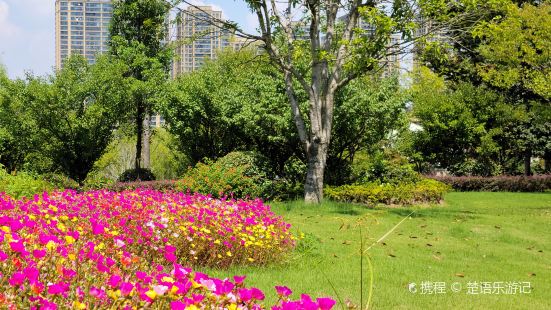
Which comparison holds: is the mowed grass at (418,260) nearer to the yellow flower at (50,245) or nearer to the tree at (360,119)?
the yellow flower at (50,245)

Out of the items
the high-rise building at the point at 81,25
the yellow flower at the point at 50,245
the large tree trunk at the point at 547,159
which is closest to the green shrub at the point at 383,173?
the yellow flower at the point at 50,245

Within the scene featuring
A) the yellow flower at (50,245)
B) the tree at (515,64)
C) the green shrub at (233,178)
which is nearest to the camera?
the yellow flower at (50,245)

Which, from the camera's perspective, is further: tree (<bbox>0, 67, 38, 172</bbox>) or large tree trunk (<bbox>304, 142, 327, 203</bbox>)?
tree (<bbox>0, 67, 38, 172</bbox>)

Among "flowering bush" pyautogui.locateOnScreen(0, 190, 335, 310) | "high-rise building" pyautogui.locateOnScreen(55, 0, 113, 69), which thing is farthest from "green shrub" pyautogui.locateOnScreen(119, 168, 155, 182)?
"high-rise building" pyautogui.locateOnScreen(55, 0, 113, 69)

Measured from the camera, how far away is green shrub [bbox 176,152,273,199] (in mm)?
13294

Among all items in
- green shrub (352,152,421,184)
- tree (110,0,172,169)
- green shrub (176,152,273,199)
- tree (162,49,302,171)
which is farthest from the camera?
tree (110,0,172,169)

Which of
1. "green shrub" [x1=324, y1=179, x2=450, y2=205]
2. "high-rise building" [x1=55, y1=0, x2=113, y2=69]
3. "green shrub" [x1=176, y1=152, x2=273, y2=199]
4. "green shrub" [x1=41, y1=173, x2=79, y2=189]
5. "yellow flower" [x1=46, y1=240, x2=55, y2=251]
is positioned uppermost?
"high-rise building" [x1=55, y1=0, x2=113, y2=69]

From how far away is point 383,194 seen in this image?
14086 mm

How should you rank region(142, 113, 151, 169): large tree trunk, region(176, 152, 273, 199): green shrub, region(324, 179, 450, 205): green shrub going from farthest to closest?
region(142, 113, 151, 169): large tree trunk < region(324, 179, 450, 205): green shrub < region(176, 152, 273, 199): green shrub

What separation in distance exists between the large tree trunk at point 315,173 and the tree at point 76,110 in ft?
30.7

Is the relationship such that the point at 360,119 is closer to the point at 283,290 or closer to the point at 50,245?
the point at 50,245

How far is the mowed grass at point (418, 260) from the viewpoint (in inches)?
193

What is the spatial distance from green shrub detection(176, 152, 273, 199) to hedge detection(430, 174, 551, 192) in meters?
11.4

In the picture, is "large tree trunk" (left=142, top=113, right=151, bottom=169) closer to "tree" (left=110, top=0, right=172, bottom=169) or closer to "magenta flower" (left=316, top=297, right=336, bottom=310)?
"tree" (left=110, top=0, right=172, bottom=169)
